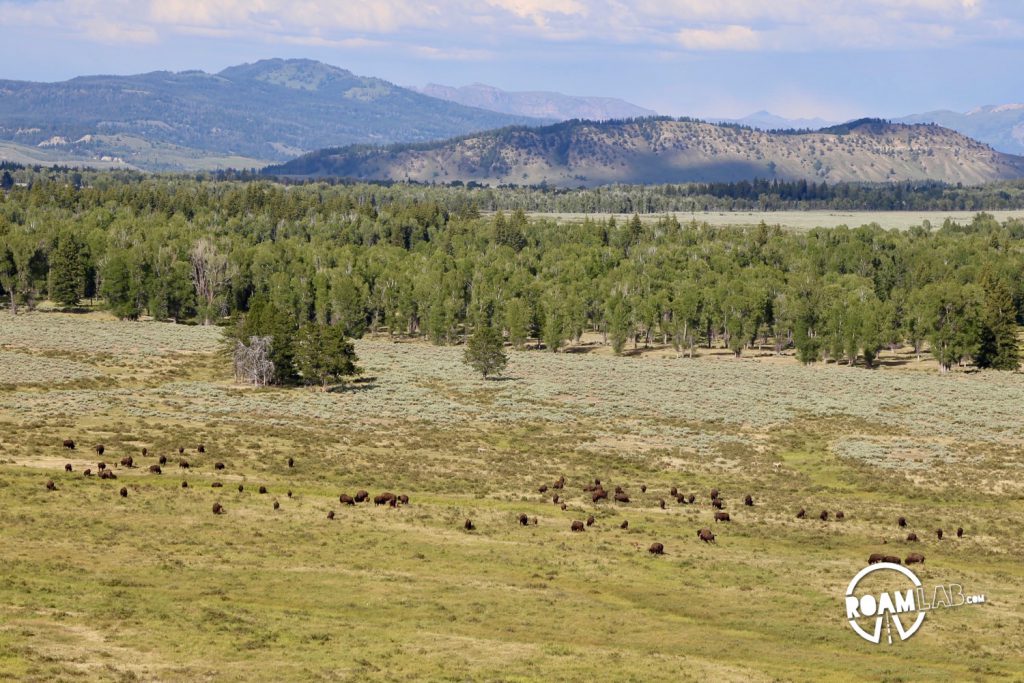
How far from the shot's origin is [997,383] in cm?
13312

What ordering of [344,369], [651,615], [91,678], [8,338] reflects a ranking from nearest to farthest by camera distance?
[91,678], [651,615], [344,369], [8,338]

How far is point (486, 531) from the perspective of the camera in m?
63.2

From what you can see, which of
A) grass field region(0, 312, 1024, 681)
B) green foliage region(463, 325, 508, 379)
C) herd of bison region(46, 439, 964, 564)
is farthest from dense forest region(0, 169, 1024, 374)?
herd of bison region(46, 439, 964, 564)

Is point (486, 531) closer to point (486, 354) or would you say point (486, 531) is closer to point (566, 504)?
point (566, 504)

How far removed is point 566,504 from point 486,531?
9.52m

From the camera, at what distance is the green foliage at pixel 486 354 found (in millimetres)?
128125

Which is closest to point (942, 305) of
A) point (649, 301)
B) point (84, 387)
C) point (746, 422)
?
point (649, 301)

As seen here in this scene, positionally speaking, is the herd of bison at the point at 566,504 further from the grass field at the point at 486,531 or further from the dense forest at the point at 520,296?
the dense forest at the point at 520,296

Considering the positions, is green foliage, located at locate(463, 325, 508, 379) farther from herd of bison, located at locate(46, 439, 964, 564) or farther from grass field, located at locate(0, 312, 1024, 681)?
herd of bison, located at locate(46, 439, 964, 564)

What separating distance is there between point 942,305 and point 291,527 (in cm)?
11183

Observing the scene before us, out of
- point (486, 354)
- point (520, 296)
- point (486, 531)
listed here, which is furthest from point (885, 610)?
point (520, 296)

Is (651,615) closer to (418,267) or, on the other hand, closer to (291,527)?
(291,527)

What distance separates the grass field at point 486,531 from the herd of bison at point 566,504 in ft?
2.16

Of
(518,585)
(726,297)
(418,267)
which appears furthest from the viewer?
(418,267)
